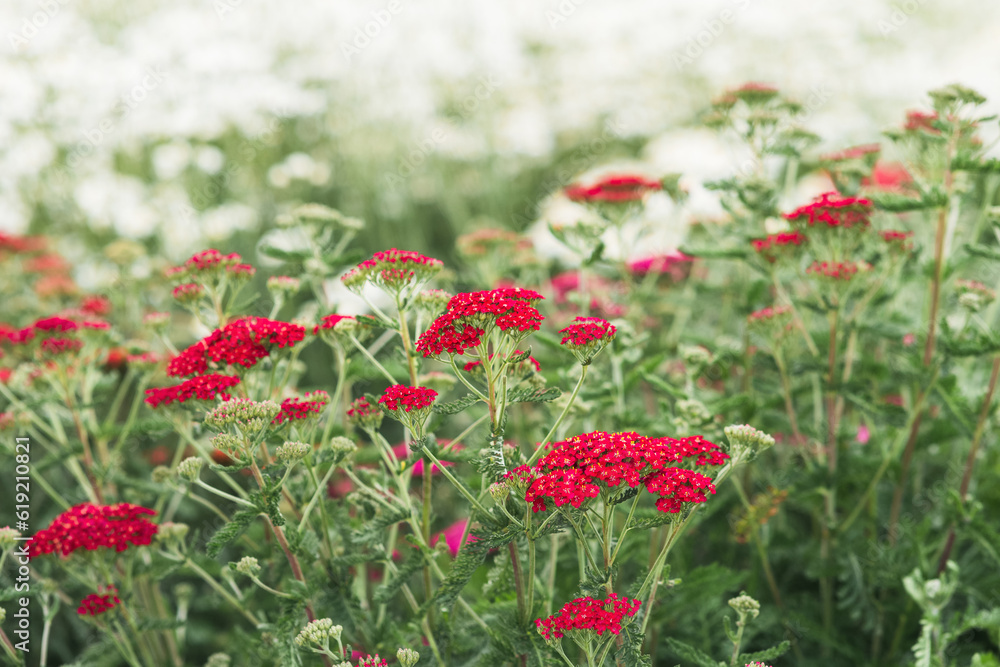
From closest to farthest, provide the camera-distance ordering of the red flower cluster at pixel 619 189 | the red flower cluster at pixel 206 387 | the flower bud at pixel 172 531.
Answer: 1. the red flower cluster at pixel 206 387
2. the flower bud at pixel 172 531
3. the red flower cluster at pixel 619 189

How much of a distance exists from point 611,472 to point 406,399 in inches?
19.2

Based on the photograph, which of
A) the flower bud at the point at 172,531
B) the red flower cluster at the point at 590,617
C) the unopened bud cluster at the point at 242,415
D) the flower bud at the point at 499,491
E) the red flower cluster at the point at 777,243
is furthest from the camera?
the red flower cluster at the point at 777,243

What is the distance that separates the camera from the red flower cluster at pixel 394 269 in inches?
74.4

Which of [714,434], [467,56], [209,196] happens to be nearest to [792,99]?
[714,434]

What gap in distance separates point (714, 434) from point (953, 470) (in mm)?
1222

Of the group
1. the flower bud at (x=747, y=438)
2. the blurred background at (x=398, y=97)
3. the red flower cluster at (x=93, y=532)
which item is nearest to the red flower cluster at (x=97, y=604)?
the red flower cluster at (x=93, y=532)

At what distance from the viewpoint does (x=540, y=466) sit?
1578mm

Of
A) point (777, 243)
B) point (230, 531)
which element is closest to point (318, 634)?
point (230, 531)

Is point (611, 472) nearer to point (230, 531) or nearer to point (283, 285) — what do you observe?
point (230, 531)

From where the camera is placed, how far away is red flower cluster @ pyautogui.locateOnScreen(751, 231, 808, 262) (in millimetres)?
2418

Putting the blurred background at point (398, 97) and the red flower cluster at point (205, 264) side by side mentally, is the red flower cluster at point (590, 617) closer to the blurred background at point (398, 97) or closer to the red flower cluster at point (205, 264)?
the red flower cluster at point (205, 264)

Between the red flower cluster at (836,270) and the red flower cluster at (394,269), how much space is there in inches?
50.4

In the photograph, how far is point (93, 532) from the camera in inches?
79.7

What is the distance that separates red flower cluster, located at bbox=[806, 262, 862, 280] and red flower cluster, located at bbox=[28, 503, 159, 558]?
222 cm
